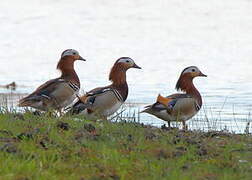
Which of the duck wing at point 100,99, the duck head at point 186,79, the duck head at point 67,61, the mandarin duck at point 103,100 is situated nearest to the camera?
the mandarin duck at point 103,100

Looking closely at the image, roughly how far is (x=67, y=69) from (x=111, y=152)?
227 inches

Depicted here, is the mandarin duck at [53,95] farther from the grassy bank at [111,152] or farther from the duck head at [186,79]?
the grassy bank at [111,152]

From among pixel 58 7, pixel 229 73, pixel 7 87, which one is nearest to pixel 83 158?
pixel 7 87

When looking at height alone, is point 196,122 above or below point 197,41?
below

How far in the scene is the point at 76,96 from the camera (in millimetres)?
12617

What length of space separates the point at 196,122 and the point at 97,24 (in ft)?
48.1

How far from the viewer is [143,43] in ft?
79.8

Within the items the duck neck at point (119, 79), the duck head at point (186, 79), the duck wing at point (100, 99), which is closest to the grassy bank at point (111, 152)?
the duck wing at point (100, 99)

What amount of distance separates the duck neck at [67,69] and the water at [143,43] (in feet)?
5.65

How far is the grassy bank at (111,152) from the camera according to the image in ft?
24.5

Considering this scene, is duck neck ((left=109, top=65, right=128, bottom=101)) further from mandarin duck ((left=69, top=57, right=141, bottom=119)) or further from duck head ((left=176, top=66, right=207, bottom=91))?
duck head ((left=176, top=66, right=207, bottom=91))

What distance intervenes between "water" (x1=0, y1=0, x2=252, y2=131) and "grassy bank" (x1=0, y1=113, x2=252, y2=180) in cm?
482

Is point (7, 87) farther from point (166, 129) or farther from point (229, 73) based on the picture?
point (166, 129)

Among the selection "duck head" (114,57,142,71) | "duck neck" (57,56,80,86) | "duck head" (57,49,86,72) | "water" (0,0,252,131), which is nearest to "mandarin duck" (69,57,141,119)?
"duck head" (114,57,142,71)
